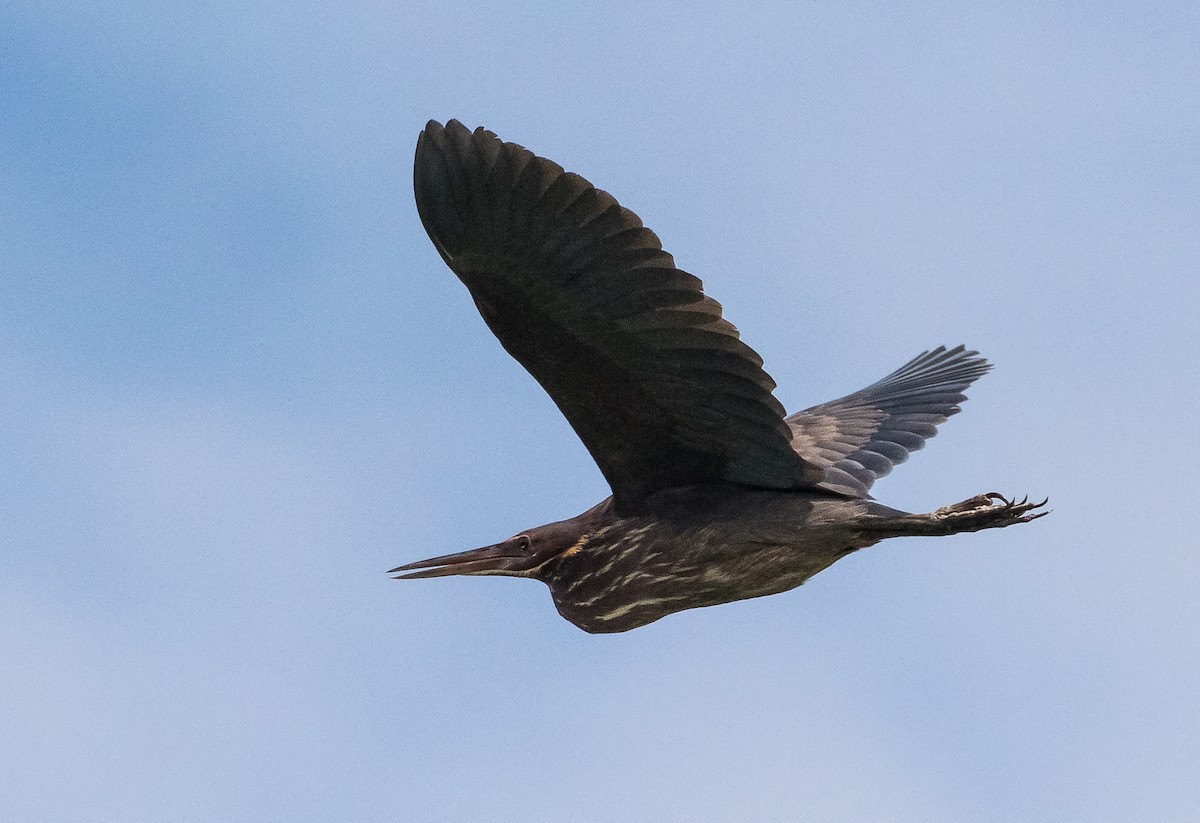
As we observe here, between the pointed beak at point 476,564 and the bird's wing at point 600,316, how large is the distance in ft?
2.95

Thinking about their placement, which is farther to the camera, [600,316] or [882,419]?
[882,419]

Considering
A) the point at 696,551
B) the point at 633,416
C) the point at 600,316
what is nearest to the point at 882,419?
the point at 696,551

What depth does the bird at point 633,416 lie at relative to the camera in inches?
325

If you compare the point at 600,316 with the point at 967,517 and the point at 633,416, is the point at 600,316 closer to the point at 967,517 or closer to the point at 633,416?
the point at 633,416

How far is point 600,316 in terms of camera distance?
334 inches

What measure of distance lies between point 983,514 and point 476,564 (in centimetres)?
292

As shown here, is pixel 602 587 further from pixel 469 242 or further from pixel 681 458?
pixel 469 242

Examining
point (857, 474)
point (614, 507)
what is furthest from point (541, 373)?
point (857, 474)

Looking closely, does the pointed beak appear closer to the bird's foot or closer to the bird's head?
the bird's head

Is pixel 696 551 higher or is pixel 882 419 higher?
pixel 882 419

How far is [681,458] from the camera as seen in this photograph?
9141 millimetres

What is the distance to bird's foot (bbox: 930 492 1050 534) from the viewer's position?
838cm

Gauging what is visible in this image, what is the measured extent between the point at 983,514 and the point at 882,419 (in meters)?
2.50

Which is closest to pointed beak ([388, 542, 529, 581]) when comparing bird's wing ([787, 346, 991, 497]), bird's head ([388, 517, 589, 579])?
bird's head ([388, 517, 589, 579])
